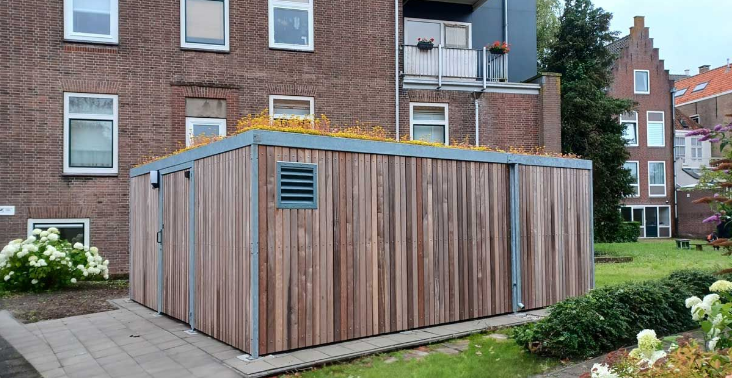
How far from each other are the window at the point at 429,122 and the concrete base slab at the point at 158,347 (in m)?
9.48

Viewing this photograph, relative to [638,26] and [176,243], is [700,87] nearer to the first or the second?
[638,26]

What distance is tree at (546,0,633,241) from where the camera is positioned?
2442 cm

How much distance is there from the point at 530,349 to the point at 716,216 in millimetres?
3646

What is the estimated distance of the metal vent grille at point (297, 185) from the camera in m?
6.73

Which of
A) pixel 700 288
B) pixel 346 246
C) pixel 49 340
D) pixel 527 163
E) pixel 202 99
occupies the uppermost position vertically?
pixel 202 99

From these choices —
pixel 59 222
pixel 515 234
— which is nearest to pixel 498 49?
pixel 515 234

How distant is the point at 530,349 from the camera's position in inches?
254

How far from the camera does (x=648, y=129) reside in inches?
1455

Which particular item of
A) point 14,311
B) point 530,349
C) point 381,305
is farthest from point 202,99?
point 530,349

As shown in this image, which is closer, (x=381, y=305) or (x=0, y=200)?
(x=381, y=305)

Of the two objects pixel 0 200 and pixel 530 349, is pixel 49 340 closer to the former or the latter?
pixel 530 349

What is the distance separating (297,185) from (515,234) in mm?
3738

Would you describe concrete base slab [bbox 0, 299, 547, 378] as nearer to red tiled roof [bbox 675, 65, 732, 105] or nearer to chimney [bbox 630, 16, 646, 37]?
chimney [bbox 630, 16, 646, 37]

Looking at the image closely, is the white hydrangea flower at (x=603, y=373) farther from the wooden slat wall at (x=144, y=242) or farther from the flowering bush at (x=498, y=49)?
the flowering bush at (x=498, y=49)
